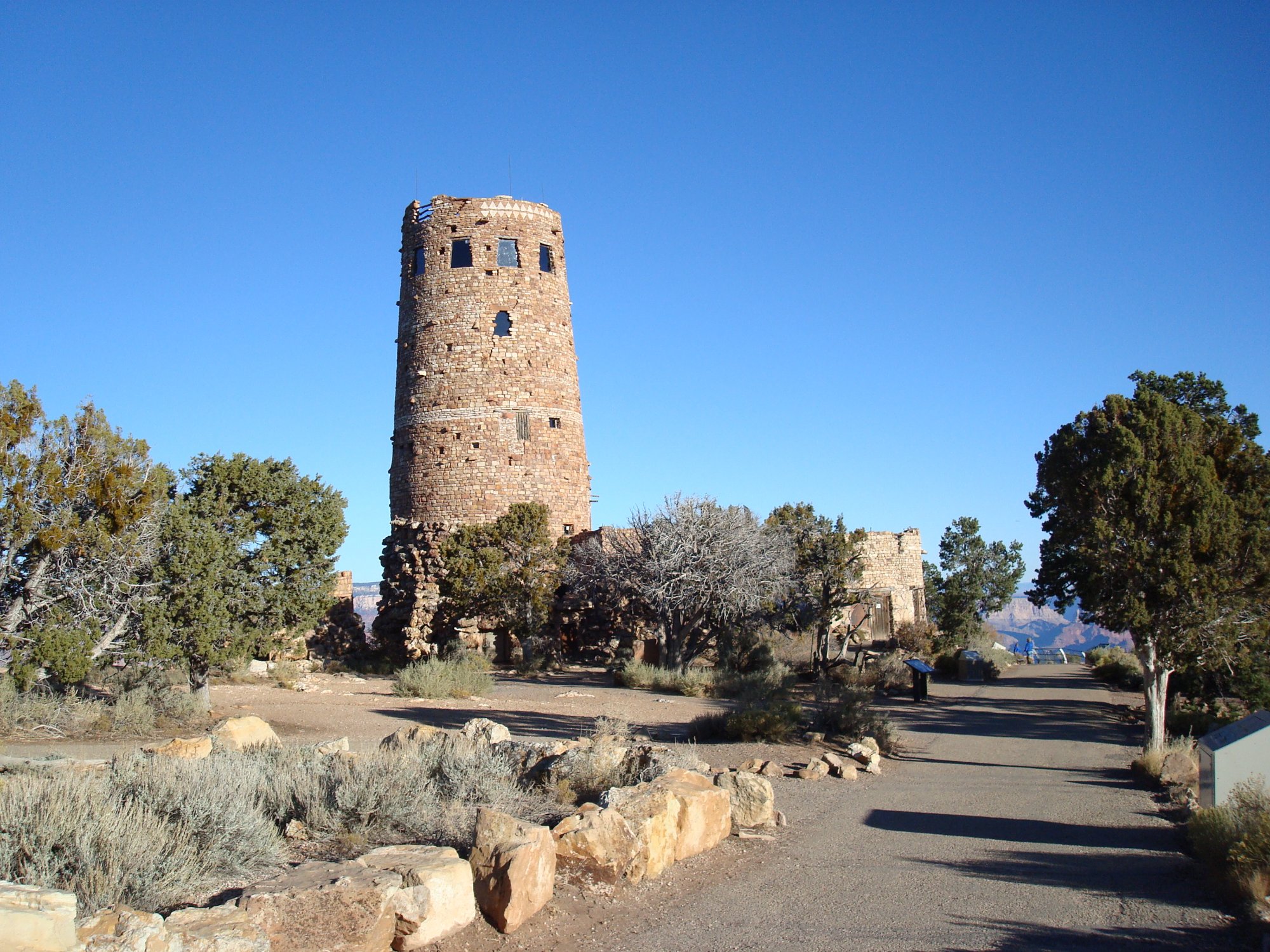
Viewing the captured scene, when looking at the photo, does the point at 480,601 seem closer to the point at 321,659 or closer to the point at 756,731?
the point at 321,659

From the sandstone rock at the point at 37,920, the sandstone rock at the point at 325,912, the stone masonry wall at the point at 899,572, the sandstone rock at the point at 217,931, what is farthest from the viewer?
the stone masonry wall at the point at 899,572

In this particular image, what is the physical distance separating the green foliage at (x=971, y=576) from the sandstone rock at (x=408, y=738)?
116 ft

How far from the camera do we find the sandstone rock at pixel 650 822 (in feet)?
24.6

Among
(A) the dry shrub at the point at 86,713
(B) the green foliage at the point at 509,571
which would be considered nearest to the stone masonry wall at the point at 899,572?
(B) the green foliage at the point at 509,571

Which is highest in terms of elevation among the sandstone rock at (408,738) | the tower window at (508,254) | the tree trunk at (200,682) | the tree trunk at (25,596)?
the tower window at (508,254)

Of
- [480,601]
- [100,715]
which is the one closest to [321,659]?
[480,601]

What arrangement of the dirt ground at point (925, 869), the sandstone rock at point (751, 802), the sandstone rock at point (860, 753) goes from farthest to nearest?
the sandstone rock at point (860, 753)
the sandstone rock at point (751, 802)
the dirt ground at point (925, 869)

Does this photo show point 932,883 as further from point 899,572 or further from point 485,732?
point 899,572

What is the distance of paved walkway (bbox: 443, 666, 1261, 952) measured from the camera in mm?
6320

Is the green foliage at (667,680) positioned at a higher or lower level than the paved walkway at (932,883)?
higher

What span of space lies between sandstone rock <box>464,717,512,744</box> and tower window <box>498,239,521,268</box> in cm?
2089

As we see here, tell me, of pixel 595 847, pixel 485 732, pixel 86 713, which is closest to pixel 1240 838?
pixel 595 847

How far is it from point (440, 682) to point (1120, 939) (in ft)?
51.3

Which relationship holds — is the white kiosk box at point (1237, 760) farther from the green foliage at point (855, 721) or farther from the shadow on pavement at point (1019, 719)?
the shadow on pavement at point (1019, 719)
